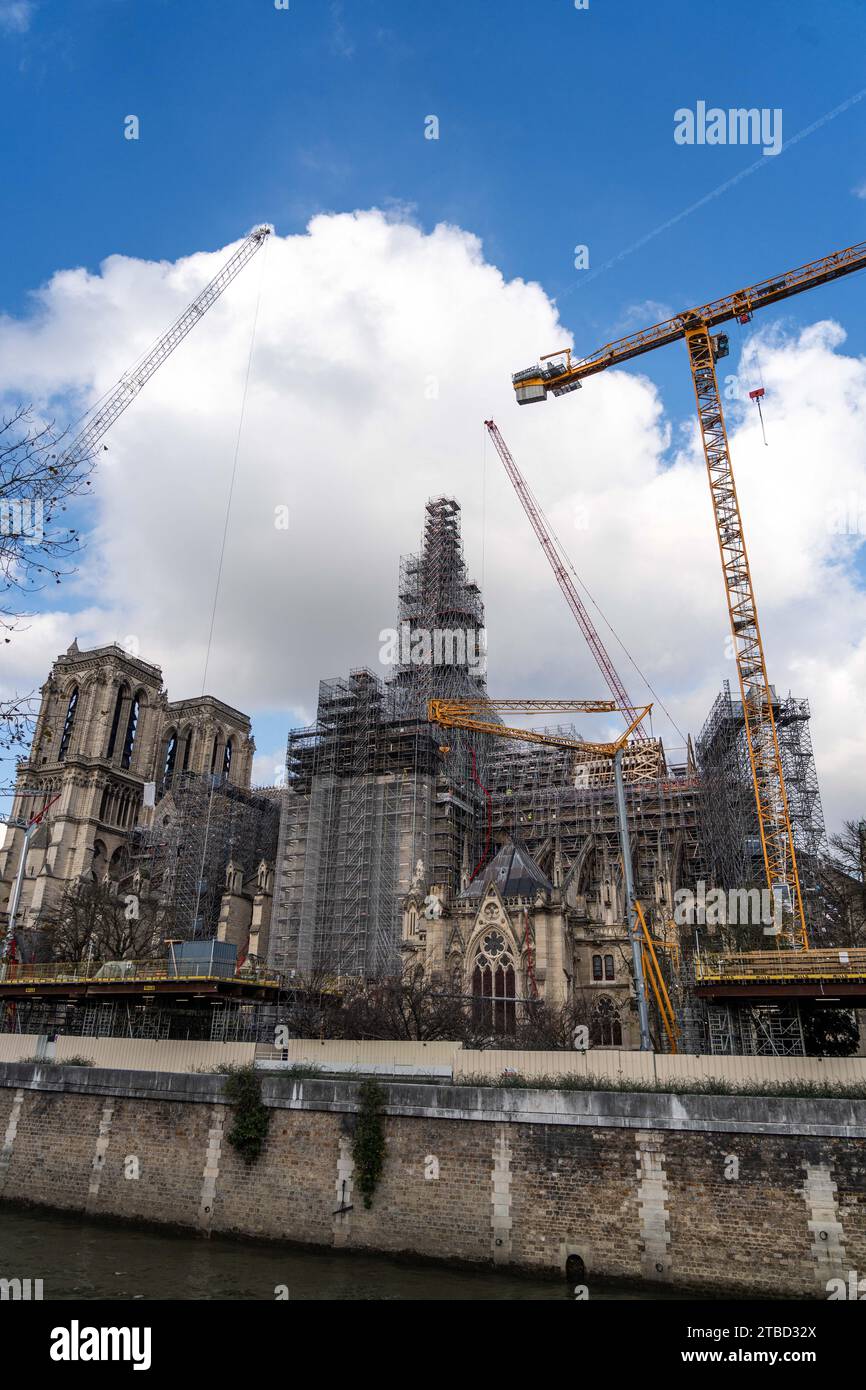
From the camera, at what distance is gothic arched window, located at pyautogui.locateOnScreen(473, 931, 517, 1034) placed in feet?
153

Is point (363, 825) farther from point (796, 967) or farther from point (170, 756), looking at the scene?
point (170, 756)

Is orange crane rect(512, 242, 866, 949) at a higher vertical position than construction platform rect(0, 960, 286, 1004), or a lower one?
higher

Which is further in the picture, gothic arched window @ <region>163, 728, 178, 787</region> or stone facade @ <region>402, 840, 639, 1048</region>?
gothic arched window @ <region>163, 728, 178, 787</region>

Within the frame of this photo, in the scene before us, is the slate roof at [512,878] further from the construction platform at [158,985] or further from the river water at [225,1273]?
the river water at [225,1273]

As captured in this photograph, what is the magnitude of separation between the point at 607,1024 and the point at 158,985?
2751 centimetres

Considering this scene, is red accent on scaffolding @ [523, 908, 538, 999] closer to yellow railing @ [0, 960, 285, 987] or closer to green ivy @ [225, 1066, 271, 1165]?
yellow railing @ [0, 960, 285, 987]

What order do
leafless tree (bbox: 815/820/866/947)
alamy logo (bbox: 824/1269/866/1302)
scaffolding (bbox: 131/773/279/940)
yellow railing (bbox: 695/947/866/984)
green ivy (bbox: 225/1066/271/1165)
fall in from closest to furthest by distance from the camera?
alamy logo (bbox: 824/1269/866/1302)
green ivy (bbox: 225/1066/271/1165)
yellow railing (bbox: 695/947/866/984)
leafless tree (bbox: 815/820/866/947)
scaffolding (bbox: 131/773/279/940)

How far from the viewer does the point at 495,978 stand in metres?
48.8

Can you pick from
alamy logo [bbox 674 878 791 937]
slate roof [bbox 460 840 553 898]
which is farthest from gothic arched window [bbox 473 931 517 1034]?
alamy logo [bbox 674 878 791 937]

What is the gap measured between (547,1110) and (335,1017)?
59.7 ft

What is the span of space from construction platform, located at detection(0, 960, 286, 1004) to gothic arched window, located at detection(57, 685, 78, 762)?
58.9 metres
